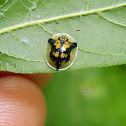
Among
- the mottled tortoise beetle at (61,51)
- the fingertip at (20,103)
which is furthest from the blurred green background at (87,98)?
the mottled tortoise beetle at (61,51)

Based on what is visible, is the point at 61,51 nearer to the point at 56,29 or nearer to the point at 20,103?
the point at 56,29

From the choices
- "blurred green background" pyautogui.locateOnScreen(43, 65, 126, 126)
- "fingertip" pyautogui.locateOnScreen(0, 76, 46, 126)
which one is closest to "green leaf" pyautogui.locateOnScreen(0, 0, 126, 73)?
"fingertip" pyautogui.locateOnScreen(0, 76, 46, 126)

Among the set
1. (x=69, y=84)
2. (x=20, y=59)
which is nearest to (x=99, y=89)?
(x=69, y=84)

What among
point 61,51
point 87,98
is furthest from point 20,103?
point 87,98

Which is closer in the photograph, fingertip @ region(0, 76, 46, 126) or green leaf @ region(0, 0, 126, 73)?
green leaf @ region(0, 0, 126, 73)

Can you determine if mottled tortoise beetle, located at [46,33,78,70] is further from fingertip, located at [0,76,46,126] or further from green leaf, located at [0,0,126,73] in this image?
fingertip, located at [0,76,46,126]

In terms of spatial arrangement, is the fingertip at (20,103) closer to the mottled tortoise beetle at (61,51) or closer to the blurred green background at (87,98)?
the mottled tortoise beetle at (61,51)

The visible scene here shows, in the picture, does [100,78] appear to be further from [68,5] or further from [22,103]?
[68,5]
